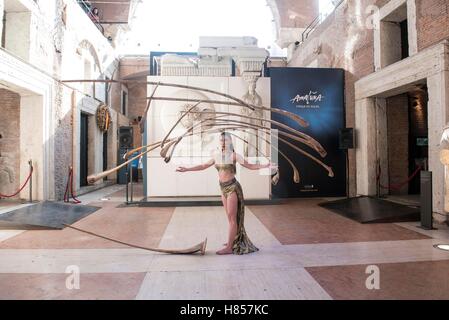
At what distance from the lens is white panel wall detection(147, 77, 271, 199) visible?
10.1 m

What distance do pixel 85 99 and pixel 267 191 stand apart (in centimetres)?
895

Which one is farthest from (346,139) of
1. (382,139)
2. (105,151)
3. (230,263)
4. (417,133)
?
(105,151)

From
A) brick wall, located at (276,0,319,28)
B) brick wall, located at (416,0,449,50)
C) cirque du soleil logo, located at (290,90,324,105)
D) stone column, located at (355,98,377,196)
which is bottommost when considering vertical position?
stone column, located at (355,98,377,196)

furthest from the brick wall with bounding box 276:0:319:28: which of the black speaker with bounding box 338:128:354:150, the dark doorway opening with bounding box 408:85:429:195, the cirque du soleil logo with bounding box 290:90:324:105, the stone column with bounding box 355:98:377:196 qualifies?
the black speaker with bounding box 338:128:354:150

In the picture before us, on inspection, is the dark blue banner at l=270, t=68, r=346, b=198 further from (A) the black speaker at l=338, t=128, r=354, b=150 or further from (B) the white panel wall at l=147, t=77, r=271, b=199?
(B) the white panel wall at l=147, t=77, r=271, b=199

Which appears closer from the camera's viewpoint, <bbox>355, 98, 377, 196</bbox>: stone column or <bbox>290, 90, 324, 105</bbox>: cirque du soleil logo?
<bbox>355, 98, 377, 196</bbox>: stone column

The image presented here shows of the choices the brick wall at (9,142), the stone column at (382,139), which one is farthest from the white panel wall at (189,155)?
the brick wall at (9,142)

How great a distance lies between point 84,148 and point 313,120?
10437 millimetres

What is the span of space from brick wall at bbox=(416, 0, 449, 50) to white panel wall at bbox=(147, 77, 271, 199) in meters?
4.76

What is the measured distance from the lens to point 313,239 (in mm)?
5516

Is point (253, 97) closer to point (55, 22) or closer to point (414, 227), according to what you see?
point (414, 227)

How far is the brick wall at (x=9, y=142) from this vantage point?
32.1 ft

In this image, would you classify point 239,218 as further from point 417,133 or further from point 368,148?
point 417,133

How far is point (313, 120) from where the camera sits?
11344 millimetres
